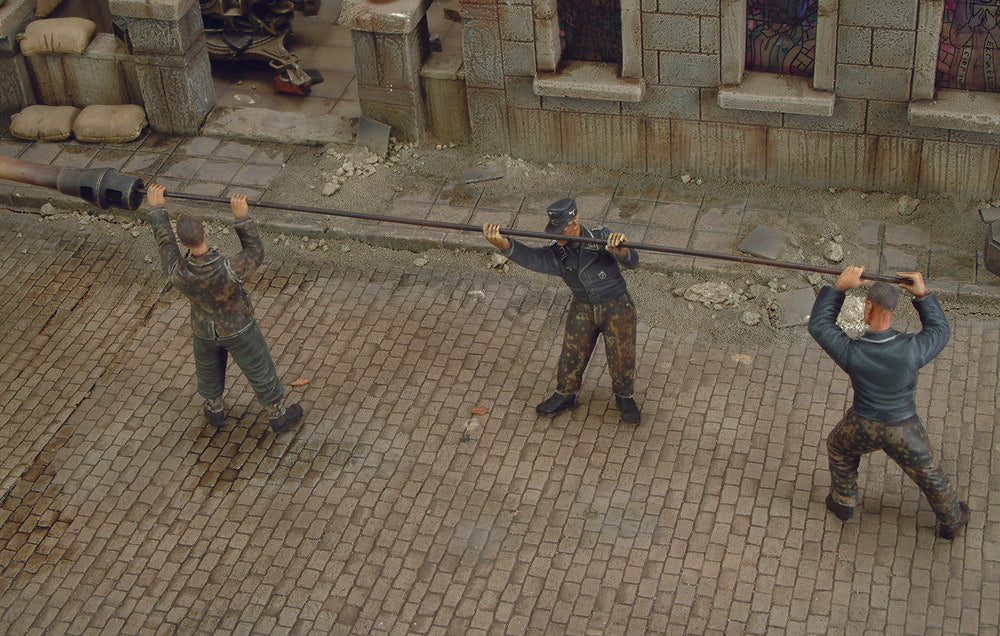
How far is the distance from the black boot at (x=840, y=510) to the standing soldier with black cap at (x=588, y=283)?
1523mm

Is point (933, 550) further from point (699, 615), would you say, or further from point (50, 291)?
point (50, 291)

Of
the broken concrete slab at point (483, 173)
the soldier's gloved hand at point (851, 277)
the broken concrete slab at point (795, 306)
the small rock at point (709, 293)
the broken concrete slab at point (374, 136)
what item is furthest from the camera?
the broken concrete slab at point (374, 136)

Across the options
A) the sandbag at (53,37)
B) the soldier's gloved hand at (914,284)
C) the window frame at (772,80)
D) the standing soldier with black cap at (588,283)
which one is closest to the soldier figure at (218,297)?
the standing soldier with black cap at (588,283)

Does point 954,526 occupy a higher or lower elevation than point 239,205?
lower

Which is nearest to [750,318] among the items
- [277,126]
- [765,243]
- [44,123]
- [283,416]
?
[765,243]

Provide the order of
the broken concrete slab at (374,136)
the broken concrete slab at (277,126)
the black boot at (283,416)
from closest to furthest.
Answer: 1. the black boot at (283,416)
2. the broken concrete slab at (374,136)
3. the broken concrete slab at (277,126)

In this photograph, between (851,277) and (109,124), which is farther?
(109,124)

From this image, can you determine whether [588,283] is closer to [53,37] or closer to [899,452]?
[899,452]

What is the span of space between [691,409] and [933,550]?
6.23 ft

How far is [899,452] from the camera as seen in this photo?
7.29 m

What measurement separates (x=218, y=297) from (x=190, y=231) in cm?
48

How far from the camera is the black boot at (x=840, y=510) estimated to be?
25.6 feet

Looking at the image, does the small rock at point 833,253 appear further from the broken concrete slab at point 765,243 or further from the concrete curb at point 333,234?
the concrete curb at point 333,234

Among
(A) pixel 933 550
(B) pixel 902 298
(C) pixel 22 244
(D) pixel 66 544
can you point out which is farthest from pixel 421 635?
(C) pixel 22 244
